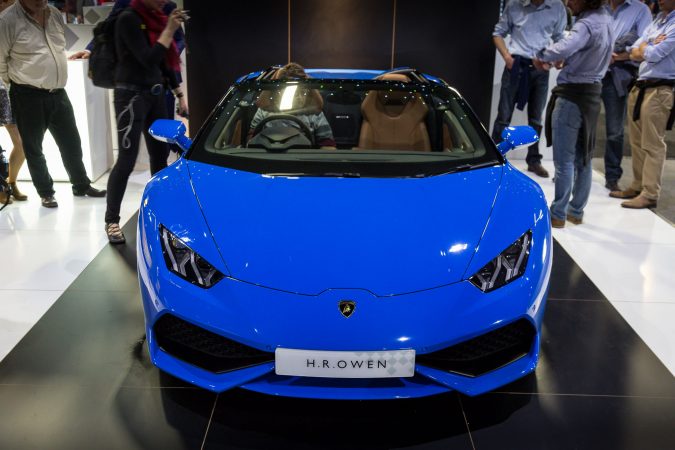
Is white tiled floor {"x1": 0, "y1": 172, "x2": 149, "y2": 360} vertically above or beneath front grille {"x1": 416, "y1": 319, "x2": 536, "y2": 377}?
beneath

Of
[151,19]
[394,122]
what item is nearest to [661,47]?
[394,122]

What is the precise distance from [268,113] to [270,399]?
4.56ft

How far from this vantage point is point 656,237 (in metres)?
4.52

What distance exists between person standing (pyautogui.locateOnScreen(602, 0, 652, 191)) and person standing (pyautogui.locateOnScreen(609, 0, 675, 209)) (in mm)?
235

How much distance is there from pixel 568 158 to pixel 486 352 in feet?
9.17

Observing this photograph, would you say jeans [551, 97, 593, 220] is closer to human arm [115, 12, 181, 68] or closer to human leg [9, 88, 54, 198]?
human arm [115, 12, 181, 68]

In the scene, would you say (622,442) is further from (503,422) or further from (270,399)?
(270,399)

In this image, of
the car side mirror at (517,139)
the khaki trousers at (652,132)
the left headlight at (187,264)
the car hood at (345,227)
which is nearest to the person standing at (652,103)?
the khaki trousers at (652,132)

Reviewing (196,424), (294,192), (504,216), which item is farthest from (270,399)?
(504,216)

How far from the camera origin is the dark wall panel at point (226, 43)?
6742 millimetres

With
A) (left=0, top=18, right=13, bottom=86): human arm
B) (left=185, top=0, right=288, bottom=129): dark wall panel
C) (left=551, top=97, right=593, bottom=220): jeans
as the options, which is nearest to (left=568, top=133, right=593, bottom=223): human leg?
(left=551, top=97, right=593, bottom=220): jeans

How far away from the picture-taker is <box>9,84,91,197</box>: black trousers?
4633mm

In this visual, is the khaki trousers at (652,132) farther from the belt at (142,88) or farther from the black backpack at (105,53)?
the black backpack at (105,53)

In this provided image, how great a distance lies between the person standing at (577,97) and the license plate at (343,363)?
2.91 metres
